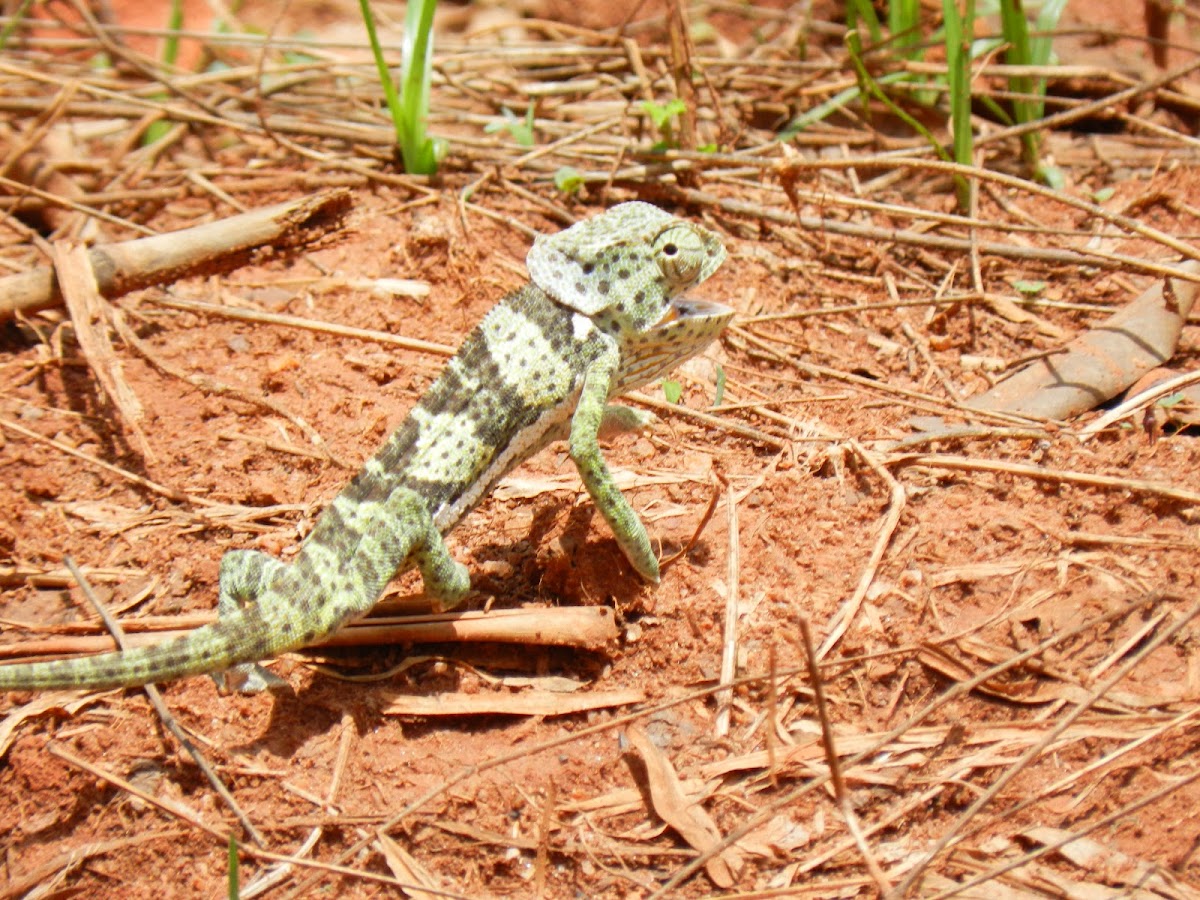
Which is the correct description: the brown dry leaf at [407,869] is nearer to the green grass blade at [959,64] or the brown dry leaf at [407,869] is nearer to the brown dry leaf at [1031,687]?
the brown dry leaf at [1031,687]

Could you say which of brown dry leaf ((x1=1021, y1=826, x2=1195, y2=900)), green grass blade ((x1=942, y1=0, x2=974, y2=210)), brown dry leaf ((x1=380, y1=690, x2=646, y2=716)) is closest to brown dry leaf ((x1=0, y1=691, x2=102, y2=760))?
brown dry leaf ((x1=380, y1=690, x2=646, y2=716))

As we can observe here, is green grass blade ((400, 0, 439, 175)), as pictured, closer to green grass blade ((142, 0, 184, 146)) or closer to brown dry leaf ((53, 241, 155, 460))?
brown dry leaf ((53, 241, 155, 460))

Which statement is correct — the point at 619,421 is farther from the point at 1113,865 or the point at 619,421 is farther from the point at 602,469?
the point at 1113,865

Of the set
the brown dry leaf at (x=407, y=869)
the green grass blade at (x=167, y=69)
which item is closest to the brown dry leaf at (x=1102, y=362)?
the brown dry leaf at (x=407, y=869)

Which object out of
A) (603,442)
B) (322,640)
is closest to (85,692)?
(322,640)

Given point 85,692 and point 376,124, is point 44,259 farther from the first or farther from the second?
point 85,692

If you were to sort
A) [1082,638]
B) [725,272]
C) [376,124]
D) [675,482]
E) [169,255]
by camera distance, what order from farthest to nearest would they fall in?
1. [376,124]
2. [725,272]
3. [169,255]
4. [675,482]
5. [1082,638]

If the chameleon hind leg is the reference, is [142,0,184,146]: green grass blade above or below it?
above
